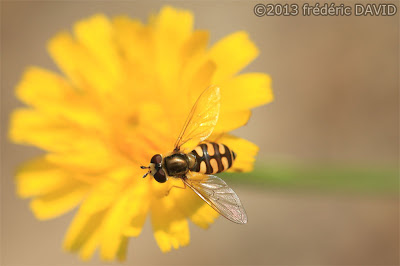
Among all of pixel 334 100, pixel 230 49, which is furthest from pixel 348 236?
pixel 230 49

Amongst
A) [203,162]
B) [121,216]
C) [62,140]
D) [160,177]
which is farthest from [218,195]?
[62,140]

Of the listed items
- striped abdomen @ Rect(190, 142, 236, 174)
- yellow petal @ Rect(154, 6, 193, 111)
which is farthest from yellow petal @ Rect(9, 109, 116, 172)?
striped abdomen @ Rect(190, 142, 236, 174)

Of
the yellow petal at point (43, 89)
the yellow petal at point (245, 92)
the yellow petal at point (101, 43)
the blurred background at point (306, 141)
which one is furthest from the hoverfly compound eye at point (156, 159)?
the blurred background at point (306, 141)

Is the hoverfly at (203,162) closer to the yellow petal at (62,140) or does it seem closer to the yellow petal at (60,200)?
the yellow petal at (62,140)

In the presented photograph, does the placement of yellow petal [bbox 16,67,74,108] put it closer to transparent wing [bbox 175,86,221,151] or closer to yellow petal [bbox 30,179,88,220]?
yellow petal [bbox 30,179,88,220]

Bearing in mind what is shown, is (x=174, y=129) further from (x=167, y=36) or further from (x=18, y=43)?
(x=18, y=43)

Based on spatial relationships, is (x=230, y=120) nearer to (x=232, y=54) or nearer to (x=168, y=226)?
(x=232, y=54)
